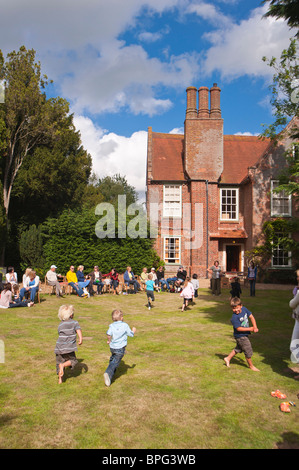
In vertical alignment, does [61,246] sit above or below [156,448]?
above

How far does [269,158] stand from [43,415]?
24.4 meters

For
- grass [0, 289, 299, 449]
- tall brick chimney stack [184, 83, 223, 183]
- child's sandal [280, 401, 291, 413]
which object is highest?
tall brick chimney stack [184, 83, 223, 183]

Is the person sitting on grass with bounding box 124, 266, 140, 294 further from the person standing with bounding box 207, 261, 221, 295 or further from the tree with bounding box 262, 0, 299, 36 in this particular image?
the tree with bounding box 262, 0, 299, 36

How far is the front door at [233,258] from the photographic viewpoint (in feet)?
93.6

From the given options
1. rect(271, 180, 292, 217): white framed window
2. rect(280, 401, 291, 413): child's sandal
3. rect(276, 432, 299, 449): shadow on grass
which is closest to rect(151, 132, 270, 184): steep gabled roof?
rect(271, 180, 292, 217): white framed window

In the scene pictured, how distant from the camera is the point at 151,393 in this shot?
5762mm

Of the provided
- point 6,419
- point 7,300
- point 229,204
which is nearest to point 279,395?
point 6,419

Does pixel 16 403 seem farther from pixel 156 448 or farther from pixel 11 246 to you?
pixel 11 246

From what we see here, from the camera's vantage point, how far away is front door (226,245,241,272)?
2852cm

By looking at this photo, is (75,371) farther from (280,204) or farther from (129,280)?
(280,204)

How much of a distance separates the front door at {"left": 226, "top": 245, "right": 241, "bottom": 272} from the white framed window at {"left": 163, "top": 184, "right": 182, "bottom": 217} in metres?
5.24

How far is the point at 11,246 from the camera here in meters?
26.2

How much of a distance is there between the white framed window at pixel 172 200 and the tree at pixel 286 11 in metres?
18.4
